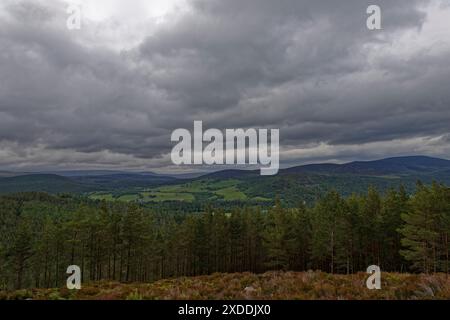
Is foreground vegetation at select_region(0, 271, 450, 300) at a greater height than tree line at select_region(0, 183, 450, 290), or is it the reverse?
foreground vegetation at select_region(0, 271, 450, 300)

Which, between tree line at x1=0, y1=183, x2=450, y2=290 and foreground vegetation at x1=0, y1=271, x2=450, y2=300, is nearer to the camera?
foreground vegetation at x1=0, y1=271, x2=450, y2=300

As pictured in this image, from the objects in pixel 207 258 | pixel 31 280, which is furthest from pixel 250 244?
pixel 31 280

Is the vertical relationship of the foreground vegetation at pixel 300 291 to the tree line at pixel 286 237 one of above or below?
above

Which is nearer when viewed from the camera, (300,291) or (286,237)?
(300,291)

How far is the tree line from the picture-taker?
119 ft

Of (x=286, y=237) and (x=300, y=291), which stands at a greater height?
(x=300, y=291)

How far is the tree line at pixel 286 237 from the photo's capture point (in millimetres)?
36375

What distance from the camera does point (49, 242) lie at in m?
52.8

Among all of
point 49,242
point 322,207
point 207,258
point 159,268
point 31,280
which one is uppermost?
point 322,207

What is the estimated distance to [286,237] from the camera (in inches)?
1948

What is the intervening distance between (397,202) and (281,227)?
17.3 m
